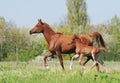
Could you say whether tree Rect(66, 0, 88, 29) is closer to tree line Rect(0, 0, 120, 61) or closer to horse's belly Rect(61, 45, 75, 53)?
tree line Rect(0, 0, 120, 61)

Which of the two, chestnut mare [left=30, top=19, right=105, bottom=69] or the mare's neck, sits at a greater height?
the mare's neck

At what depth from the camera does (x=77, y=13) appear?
211ft

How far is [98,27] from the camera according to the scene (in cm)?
7738

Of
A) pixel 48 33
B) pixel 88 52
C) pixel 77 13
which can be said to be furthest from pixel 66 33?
pixel 88 52

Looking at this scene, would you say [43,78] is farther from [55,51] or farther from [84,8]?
[84,8]

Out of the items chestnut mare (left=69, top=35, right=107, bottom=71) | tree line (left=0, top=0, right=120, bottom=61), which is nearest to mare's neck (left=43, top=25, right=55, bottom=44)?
chestnut mare (left=69, top=35, right=107, bottom=71)

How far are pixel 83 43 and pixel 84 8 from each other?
49.8 metres

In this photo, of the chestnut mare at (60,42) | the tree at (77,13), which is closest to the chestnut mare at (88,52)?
the chestnut mare at (60,42)

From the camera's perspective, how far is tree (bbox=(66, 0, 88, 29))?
63.6m

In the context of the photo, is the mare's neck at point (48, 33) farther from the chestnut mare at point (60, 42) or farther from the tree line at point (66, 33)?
the tree line at point (66, 33)

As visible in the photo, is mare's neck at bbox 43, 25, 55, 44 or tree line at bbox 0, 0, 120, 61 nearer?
mare's neck at bbox 43, 25, 55, 44

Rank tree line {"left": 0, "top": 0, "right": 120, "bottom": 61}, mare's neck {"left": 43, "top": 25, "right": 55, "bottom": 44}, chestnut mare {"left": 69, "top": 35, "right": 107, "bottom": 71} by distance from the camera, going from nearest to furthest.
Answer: chestnut mare {"left": 69, "top": 35, "right": 107, "bottom": 71}, mare's neck {"left": 43, "top": 25, "right": 55, "bottom": 44}, tree line {"left": 0, "top": 0, "right": 120, "bottom": 61}

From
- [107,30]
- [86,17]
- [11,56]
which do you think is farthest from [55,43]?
[107,30]

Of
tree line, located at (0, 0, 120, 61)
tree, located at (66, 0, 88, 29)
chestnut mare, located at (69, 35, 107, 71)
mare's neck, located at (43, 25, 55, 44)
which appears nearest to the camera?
chestnut mare, located at (69, 35, 107, 71)
